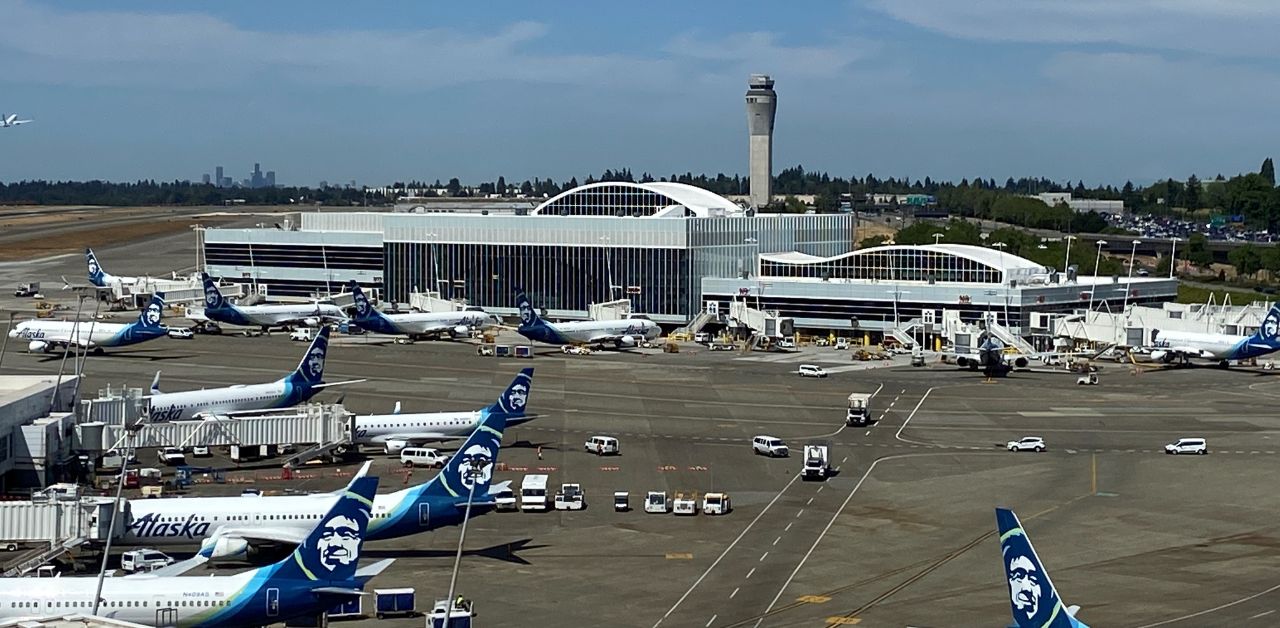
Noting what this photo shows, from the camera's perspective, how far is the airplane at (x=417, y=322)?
150750 mm

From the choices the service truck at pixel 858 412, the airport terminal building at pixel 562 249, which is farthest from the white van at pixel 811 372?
the airport terminal building at pixel 562 249

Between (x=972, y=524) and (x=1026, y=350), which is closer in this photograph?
(x=972, y=524)

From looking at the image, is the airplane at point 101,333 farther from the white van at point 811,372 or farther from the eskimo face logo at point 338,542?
the eskimo face logo at point 338,542

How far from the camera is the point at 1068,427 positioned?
103m

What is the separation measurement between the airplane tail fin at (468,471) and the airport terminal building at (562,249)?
106 metres

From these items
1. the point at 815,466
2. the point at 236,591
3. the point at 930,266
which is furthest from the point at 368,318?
the point at 236,591

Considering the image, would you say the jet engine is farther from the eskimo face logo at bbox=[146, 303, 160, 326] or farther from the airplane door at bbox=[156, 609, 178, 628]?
the eskimo face logo at bbox=[146, 303, 160, 326]

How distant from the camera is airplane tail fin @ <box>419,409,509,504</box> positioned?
61.1m

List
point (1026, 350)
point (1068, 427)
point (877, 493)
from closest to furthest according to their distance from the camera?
1. point (877, 493)
2. point (1068, 427)
3. point (1026, 350)

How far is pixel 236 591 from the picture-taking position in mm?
46938

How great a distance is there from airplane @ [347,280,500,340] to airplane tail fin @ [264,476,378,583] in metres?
103

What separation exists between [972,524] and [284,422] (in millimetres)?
34717

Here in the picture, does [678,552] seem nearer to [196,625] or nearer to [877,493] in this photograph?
[877,493]

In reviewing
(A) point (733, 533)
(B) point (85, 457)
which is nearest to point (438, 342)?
(B) point (85, 457)
